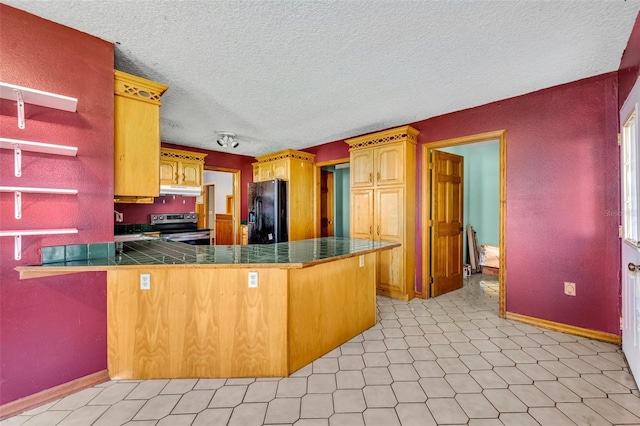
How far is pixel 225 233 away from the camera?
6375mm

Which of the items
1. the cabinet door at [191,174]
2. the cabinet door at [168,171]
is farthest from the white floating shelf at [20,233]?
the cabinet door at [191,174]

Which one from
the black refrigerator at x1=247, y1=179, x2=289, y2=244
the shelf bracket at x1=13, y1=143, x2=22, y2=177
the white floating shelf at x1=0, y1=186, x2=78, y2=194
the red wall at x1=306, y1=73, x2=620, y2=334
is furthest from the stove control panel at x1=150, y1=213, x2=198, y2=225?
the red wall at x1=306, y1=73, x2=620, y2=334

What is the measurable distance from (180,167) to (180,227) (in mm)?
1085

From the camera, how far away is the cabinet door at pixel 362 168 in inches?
150

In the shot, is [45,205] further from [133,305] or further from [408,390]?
[408,390]

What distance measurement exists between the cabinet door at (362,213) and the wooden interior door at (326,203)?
1.42 meters

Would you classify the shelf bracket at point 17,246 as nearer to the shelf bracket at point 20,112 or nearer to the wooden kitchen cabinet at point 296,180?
the shelf bracket at point 20,112

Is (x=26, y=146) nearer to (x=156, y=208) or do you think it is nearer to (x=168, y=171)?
(x=168, y=171)

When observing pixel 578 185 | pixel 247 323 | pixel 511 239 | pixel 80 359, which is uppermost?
pixel 578 185

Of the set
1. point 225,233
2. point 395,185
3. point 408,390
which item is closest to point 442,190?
point 395,185

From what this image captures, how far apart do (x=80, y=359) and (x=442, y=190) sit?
4003 mm

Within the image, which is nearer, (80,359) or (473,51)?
(80,359)

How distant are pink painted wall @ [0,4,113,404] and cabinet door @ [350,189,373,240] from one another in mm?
2901

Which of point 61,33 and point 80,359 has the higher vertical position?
point 61,33
